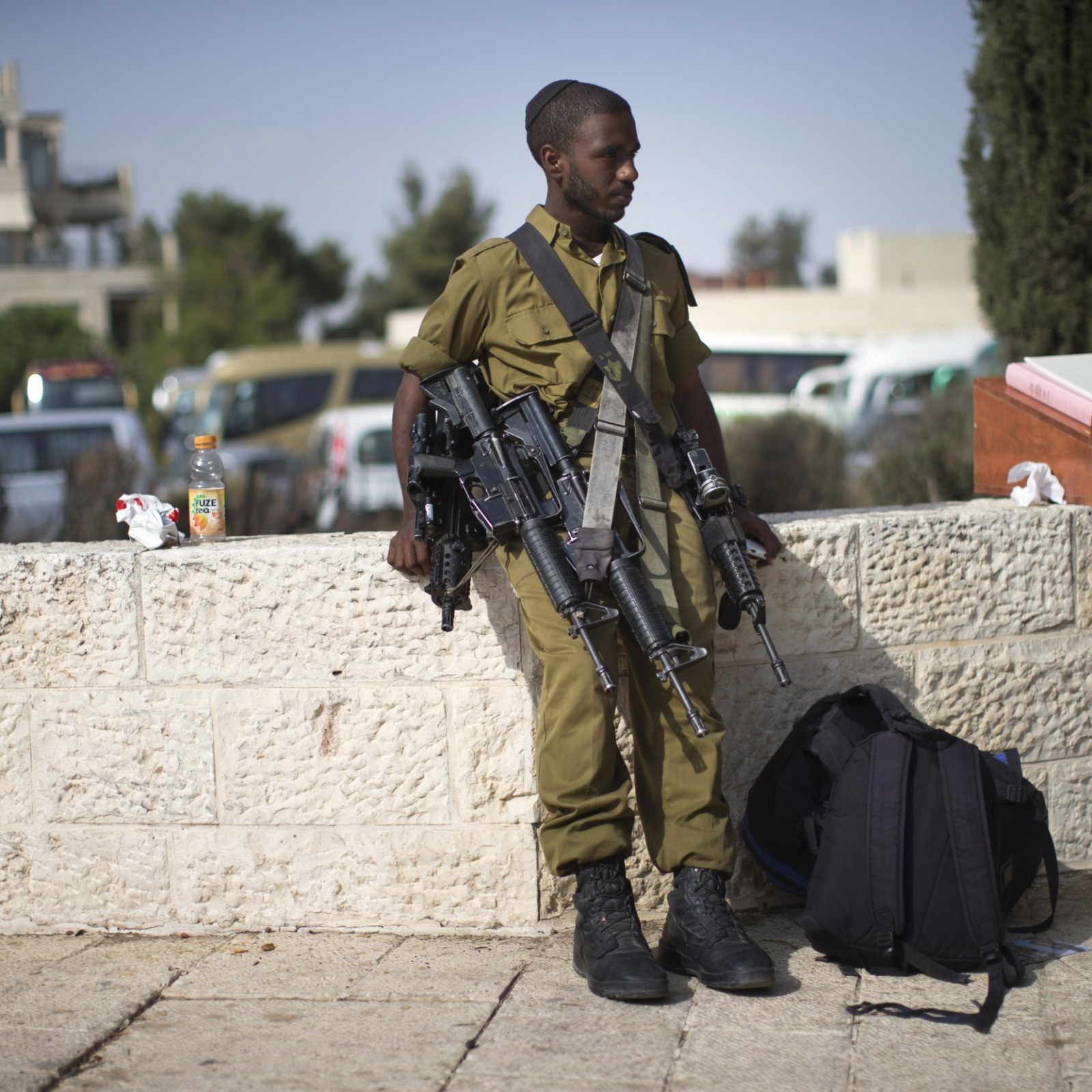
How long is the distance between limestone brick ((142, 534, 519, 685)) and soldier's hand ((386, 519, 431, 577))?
9 cm

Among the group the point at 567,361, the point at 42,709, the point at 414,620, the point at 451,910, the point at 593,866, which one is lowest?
the point at 451,910

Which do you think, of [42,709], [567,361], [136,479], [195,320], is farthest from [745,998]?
[195,320]

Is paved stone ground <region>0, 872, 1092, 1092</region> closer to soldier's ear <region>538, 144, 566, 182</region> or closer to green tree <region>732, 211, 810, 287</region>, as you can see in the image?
soldier's ear <region>538, 144, 566, 182</region>

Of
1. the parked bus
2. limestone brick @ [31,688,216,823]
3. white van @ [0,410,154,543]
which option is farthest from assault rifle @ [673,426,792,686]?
the parked bus

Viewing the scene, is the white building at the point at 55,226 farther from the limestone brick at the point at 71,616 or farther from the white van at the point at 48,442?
the limestone brick at the point at 71,616

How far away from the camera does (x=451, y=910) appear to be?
325 cm

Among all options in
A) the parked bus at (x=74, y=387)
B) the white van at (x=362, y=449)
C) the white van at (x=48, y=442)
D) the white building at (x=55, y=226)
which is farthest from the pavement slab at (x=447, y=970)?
the white building at (x=55, y=226)

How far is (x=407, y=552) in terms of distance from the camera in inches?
122

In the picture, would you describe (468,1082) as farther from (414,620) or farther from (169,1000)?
(414,620)

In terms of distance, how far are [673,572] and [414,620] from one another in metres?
0.67

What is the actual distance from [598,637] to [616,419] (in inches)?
19.0

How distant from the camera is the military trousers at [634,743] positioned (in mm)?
2850

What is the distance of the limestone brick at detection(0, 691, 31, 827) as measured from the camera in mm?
3326

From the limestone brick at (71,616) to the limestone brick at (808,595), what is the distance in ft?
4.92
